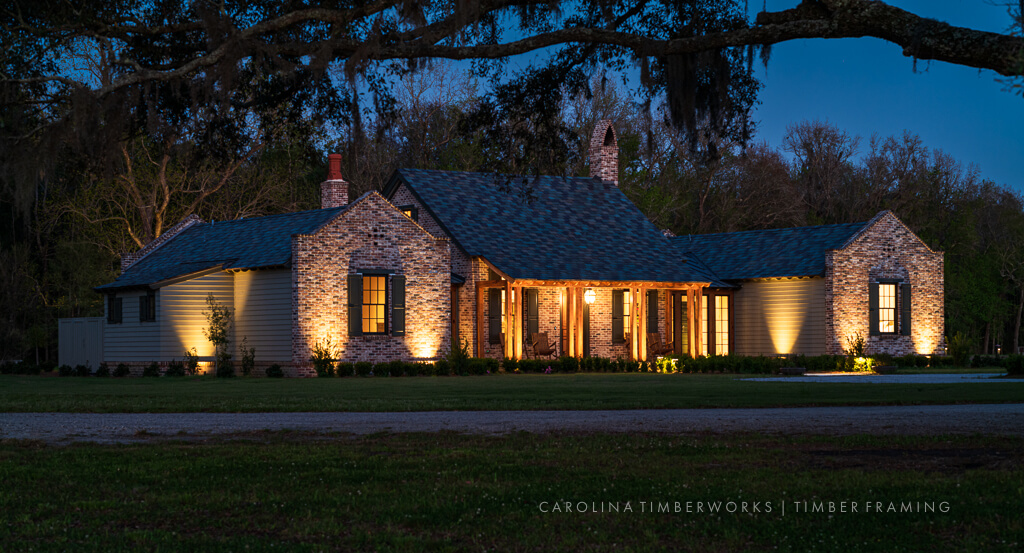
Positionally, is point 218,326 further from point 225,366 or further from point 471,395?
point 471,395

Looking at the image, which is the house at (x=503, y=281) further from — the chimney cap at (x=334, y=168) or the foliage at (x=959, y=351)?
the foliage at (x=959, y=351)

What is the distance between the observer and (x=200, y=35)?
13719 mm

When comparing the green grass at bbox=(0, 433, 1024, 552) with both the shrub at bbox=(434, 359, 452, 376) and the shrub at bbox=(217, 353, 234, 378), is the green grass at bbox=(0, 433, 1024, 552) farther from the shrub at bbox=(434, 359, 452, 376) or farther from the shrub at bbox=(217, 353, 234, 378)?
the shrub at bbox=(217, 353, 234, 378)

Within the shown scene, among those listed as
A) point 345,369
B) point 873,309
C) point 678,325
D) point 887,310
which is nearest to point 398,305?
point 345,369

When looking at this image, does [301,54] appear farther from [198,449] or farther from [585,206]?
[585,206]

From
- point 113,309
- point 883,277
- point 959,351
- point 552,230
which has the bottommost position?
point 959,351

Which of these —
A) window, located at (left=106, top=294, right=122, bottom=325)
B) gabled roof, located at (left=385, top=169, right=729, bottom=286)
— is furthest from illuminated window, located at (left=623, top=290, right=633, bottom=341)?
window, located at (left=106, top=294, right=122, bottom=325)

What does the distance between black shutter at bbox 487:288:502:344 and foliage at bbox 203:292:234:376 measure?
7.45 m

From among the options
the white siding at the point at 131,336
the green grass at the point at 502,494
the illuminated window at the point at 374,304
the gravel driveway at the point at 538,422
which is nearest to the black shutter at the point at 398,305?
the illuminated window at the point at 374,304

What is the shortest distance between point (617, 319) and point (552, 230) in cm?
345

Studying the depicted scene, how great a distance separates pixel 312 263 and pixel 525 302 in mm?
7300

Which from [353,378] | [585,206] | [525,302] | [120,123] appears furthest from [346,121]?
[585,206]

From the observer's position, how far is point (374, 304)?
30.9 m

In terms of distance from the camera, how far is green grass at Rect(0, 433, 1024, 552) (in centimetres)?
691
